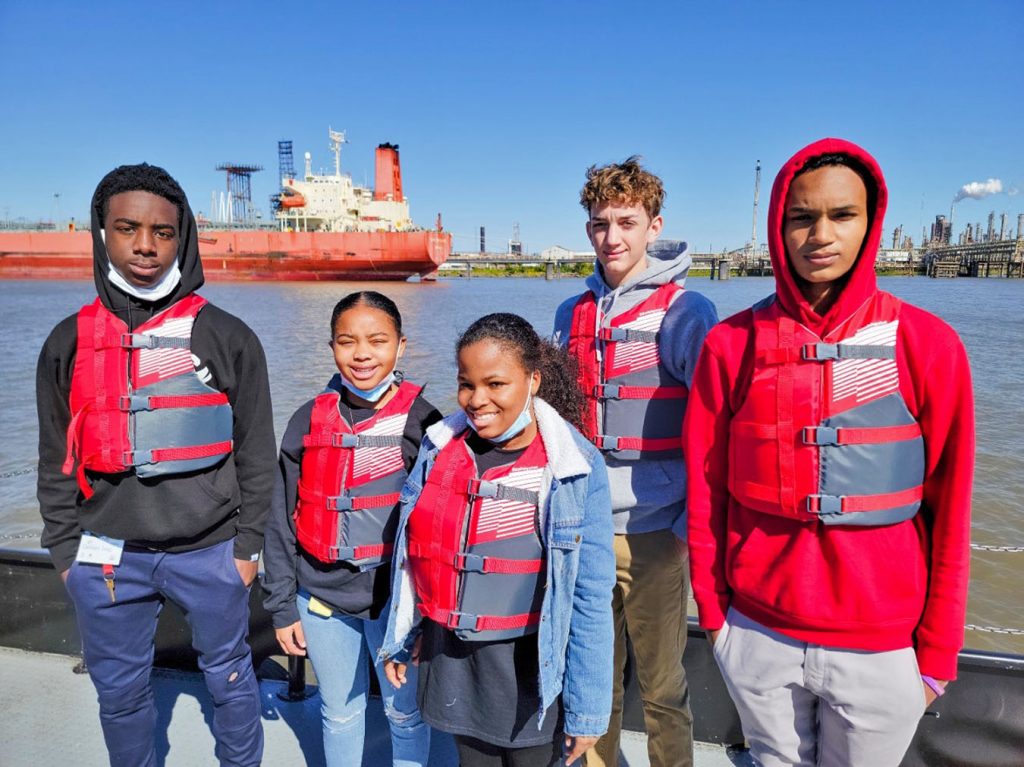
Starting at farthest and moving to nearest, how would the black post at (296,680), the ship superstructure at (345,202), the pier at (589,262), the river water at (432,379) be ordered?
1. the pier at (589,262)
2. the ship superstructure at (345,202)
3. the river water at (432,379)
4. the black post at (296,680)

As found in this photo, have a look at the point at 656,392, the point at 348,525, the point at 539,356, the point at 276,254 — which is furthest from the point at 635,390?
the point at 276,254

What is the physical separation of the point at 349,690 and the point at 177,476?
83cm

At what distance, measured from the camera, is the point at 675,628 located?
1.93 m

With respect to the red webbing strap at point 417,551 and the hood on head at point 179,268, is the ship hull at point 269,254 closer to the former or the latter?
the hood on head at point 179,268

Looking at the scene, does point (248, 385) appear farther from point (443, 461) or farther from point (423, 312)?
point (423, 312)

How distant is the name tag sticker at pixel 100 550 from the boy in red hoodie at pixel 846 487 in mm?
1706

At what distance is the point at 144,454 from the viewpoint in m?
1.77

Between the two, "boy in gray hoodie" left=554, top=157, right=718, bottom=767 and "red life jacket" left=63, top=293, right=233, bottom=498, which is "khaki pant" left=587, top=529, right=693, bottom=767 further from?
"red life jacket" left=63, top=293, right=233, bottom=498

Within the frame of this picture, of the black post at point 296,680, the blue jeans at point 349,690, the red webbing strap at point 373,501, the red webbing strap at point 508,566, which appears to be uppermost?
the red webbing strap at point 373,501

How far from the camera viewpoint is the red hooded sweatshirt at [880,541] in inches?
50.7

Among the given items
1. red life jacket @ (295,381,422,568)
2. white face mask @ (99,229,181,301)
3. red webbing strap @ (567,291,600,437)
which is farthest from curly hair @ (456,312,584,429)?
white face mask @ (99,229,181,301)

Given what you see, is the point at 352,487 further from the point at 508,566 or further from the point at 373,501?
the point at 508,566

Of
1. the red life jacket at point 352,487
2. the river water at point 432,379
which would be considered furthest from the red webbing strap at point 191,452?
the river water at point 432,379

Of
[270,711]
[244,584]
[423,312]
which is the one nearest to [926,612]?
[244,584]
